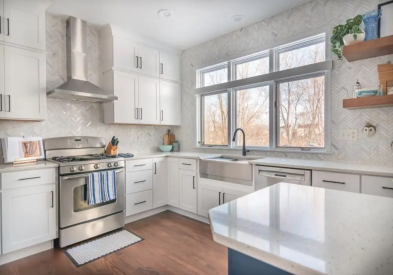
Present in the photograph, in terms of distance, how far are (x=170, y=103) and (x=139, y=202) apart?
1822 millimetres

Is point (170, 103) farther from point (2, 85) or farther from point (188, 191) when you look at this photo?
point (2, 85)

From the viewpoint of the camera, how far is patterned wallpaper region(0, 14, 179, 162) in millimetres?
2820

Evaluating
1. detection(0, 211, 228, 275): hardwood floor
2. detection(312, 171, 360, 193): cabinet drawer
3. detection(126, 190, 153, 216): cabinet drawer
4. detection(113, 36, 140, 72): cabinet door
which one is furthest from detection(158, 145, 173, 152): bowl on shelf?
detection(312, 171, 360, 193): cabinet drawer

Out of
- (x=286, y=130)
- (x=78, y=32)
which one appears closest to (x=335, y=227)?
(x=286, y=130)

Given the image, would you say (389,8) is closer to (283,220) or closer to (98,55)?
(283,220)

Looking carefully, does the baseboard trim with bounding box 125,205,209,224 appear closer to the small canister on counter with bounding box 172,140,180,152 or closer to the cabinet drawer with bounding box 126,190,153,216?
the cabinet drawer with bounding box 126,190,153,216

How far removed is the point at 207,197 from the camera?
3092 millimetres

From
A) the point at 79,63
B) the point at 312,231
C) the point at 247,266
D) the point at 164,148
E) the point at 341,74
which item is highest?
the point at 79,63

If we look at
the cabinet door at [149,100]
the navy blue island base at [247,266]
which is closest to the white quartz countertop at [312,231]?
the navy blue island base at [247,266]

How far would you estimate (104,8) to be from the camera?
278cm

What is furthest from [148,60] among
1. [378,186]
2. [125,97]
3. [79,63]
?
[378,186]

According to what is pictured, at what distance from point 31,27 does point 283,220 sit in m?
3.25

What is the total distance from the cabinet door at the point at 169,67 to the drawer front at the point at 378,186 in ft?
10.6

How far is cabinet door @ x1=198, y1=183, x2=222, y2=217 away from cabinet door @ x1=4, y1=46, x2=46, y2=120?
2.23 m
